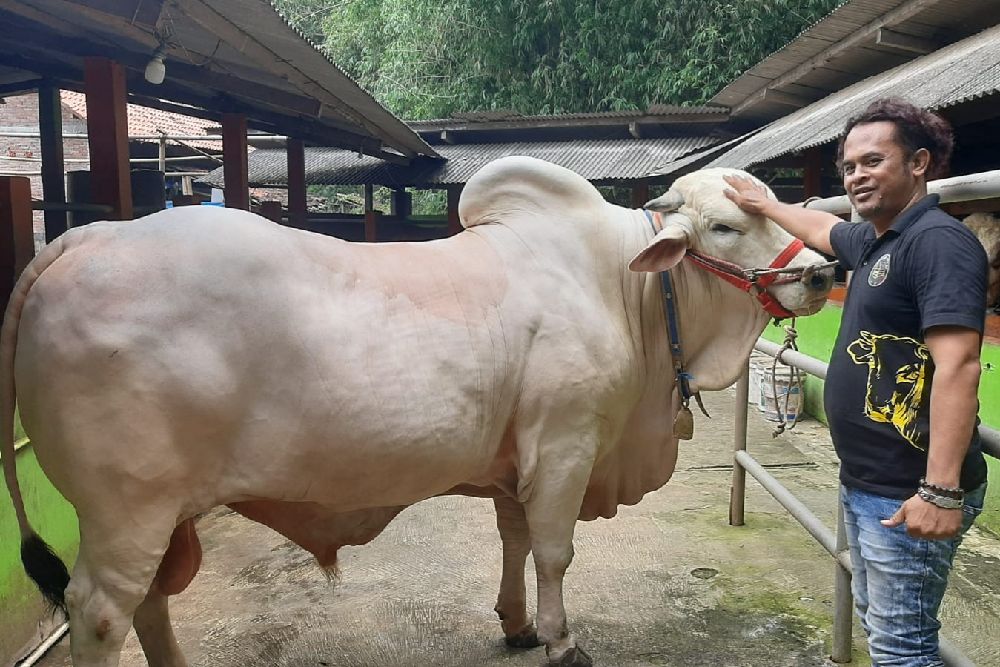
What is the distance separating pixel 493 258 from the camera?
2607 mm

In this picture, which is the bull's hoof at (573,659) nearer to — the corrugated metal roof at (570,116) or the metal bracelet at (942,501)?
the metal bracelet at (942,501)

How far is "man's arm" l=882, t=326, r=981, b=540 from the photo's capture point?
165cm

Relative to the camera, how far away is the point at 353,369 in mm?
2199

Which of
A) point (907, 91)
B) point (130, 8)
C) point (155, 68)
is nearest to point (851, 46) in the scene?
point (907, 91)

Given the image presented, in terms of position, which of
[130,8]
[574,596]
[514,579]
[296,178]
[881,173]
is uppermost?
[130,8]

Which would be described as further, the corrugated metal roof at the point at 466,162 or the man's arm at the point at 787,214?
the corrugated metal roof at the point at 466,162

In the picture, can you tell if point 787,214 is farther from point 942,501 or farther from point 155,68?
point 155,68

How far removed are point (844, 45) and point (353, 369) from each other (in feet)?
24.1

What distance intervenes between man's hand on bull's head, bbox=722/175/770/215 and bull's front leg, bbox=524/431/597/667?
0.87 metres

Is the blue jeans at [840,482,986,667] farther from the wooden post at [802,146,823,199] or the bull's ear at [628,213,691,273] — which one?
the wooden post at [802,146,823,199]

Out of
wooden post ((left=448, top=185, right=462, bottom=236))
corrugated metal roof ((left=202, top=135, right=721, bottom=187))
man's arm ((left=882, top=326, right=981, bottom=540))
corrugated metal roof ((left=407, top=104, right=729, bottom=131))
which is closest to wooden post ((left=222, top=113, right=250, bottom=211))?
wooden post ((left=448, top=185, right=462, bottom=236))

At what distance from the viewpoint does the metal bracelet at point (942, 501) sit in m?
1.66

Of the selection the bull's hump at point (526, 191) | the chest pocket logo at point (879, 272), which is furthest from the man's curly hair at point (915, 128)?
the bull's hump at point (526, 191)

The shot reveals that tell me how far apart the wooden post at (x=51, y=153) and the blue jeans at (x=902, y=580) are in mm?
5507
